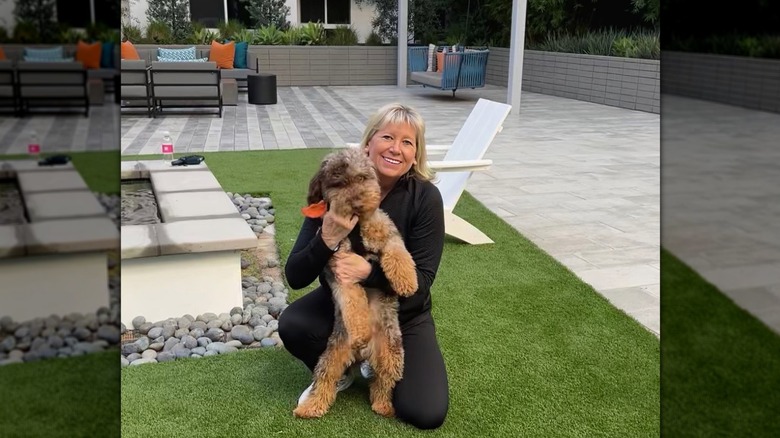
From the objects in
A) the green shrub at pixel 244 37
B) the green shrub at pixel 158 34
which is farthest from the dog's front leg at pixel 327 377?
the green shrub at pixel 158 34

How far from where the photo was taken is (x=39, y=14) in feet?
1.91

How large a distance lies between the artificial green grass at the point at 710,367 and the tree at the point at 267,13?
66.2ft

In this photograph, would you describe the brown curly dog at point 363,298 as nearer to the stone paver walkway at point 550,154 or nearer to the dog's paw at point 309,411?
the dog's paw at point 309,411

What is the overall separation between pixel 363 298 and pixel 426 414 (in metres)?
0.51

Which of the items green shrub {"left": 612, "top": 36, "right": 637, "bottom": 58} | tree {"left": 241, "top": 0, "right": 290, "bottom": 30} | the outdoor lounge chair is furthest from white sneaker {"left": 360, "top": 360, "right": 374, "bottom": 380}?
tree {"left": 241, "top": 0, "right": 290, "bottom": 30}

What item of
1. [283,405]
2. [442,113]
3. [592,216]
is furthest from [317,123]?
[283,405]

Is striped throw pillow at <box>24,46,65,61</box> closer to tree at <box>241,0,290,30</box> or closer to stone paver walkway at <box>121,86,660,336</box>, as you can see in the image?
stone paver walkway at <box>121,86,660,336</box>

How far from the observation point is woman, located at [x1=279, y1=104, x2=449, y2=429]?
2.45 m

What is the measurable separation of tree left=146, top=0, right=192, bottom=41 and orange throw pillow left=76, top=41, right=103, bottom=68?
19.5 meters

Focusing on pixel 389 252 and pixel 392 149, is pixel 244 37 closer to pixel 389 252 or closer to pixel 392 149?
pixel 392 149

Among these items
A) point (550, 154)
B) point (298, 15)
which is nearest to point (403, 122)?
point (550, 154)

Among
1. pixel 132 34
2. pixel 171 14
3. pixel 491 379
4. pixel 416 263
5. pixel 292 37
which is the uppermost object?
pixel 171 14

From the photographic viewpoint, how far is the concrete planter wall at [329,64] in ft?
56.7

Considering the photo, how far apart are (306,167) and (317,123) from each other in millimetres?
3783
